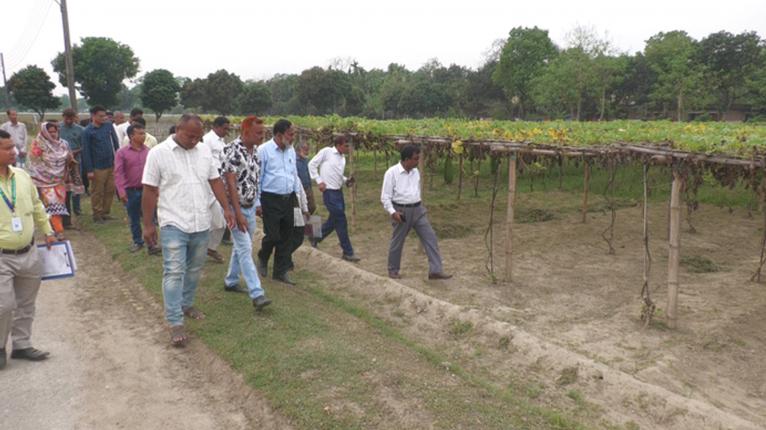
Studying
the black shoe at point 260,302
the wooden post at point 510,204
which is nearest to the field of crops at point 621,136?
the wooden post at point 510,204

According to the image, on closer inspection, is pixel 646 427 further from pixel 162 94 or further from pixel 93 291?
pixel 162 94

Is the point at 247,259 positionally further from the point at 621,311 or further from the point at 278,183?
the point at 621,311

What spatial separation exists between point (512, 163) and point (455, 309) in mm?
2397

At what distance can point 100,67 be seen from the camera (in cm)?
4853

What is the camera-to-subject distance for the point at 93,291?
6.39 m

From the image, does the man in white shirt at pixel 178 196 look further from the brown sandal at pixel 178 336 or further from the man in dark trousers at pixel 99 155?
the man in dark trousers at pixel 99 155

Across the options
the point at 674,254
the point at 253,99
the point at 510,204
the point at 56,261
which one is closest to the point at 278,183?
the point at 56,261

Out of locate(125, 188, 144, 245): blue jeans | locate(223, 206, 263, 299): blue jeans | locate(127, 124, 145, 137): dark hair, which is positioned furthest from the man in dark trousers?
locate(223, 206, 263, 299): blue jeans

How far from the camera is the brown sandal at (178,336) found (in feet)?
15.3

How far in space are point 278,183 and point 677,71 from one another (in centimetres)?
3827

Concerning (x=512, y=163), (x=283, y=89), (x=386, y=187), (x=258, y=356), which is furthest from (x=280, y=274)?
(x=283, y=89)

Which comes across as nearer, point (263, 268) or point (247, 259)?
point (247, 259)

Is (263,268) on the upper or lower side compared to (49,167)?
lower

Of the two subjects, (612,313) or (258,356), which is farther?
(612,313)
